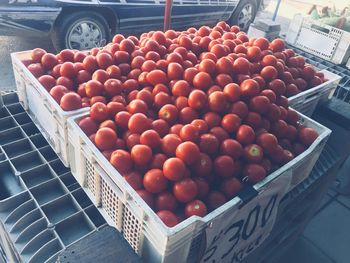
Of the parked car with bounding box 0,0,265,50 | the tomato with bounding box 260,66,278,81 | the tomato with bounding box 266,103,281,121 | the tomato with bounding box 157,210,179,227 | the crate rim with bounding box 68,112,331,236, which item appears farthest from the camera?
the parked car with bounding box 0,0,265,50

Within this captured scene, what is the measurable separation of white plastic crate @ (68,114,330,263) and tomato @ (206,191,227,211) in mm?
114

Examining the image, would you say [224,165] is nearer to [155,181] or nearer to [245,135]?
[245,135]

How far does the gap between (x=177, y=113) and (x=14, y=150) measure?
1.04 metres

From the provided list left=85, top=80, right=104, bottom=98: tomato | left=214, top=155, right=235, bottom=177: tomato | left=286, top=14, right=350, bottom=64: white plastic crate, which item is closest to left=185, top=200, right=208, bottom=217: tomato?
left=214, top=155, right=235, bottom=177: tomato

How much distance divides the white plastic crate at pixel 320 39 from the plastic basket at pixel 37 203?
3.31m

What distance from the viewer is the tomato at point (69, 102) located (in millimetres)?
1973

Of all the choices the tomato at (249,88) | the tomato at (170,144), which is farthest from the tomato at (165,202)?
the tomato at (249,88)

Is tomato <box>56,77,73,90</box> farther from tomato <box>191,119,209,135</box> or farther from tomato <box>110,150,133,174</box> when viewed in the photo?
tomato <box>191,119,209,135</box>

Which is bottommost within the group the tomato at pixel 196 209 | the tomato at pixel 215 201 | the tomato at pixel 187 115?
the tomato at pixel 215 201

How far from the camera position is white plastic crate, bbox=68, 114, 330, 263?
4.73ft

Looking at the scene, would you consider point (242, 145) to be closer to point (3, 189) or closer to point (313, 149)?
point (313, 149)

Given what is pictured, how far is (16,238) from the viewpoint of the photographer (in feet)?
5.53

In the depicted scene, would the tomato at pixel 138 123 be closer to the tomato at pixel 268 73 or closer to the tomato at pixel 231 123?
the tomato at pixel 231 123

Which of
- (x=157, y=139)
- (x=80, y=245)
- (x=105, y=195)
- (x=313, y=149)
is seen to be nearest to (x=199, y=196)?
(x=157, y=139)
